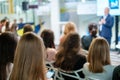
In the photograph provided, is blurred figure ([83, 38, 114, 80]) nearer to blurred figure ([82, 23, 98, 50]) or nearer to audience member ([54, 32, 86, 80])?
audience member ([54, 32, 86, 80])

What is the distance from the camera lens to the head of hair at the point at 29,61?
192 centimetres

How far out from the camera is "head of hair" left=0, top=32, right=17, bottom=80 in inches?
88.3

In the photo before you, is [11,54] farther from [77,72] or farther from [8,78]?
[77,72]

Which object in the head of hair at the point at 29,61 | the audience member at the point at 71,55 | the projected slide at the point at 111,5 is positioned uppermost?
the projected slide at the point at 111,5

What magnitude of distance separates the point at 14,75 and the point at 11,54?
0.39 m

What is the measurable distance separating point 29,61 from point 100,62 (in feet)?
4.14

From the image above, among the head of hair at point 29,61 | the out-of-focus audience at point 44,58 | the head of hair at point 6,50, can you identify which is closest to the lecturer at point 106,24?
the out-of-focus audience at point 44,58

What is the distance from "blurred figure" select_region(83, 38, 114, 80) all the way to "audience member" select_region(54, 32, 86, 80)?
1.79 feet

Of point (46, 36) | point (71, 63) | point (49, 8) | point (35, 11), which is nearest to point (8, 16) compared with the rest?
point (35, 11)

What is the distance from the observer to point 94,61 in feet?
9.92

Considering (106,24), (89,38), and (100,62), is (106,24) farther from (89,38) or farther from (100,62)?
(100,62)

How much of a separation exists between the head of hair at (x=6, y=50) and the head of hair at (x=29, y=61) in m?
0.29

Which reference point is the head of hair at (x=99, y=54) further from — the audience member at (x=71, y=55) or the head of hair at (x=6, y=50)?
the head of hair at (x=6, y=50)

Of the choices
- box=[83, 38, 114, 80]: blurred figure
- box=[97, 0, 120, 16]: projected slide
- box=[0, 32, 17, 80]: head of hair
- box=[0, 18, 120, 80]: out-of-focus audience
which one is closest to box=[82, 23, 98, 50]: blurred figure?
box=[0, 18, 120, 80]: out-of-focus audience
